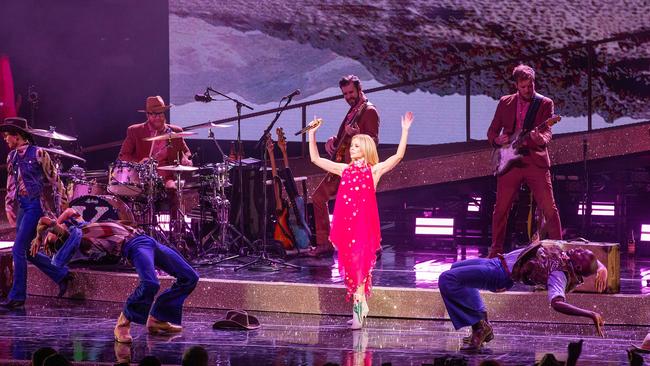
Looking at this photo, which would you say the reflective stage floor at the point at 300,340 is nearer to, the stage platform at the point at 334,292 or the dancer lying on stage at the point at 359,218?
the stage platform at the point at 334,292

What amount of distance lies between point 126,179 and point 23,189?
4.09 feet

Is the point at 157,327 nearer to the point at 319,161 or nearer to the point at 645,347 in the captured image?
the point at 319,161

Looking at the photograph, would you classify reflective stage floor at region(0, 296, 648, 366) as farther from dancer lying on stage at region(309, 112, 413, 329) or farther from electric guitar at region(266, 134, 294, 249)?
electric guitar at region(266, 134, 294, 249)

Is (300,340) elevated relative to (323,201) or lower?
lower

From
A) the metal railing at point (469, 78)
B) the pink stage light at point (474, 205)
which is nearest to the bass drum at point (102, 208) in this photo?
the metal railing at point (469, 78)

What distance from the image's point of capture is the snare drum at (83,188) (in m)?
10.6

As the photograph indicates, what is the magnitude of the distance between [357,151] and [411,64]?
5268 millimetres

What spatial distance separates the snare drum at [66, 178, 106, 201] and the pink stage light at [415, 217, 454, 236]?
3.53 metres

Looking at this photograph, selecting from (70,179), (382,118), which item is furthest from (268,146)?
(382,118)

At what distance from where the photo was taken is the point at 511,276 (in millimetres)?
7172

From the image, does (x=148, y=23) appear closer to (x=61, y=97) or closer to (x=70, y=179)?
(x=61, y=97)

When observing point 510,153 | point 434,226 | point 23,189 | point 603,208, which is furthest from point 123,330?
point 603,208

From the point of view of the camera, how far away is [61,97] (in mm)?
13648

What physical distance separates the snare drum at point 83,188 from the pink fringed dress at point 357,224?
11.2 feet
